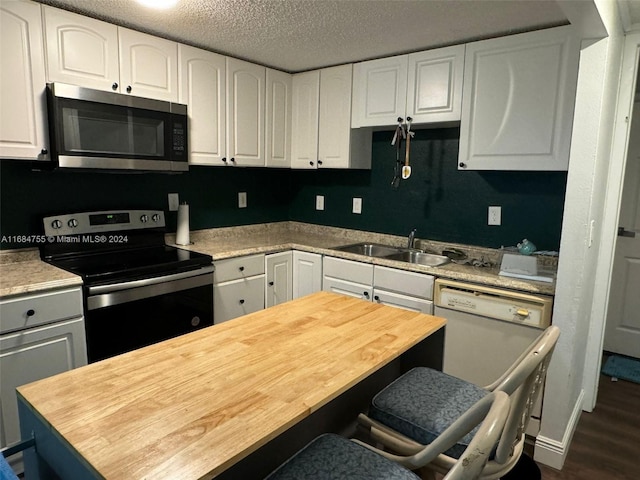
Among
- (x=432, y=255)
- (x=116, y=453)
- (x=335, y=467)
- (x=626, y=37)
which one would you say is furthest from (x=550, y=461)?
(x=626, y=37)

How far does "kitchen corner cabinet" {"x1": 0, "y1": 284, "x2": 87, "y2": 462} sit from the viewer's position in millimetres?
1872

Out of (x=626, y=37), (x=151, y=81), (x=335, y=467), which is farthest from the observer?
(x=151, y=81)

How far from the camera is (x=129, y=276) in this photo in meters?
2.25

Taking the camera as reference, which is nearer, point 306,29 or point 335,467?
point 335,467

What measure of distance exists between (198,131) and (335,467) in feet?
7.70

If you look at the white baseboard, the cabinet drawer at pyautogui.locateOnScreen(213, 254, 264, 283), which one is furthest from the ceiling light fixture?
the white baseboard

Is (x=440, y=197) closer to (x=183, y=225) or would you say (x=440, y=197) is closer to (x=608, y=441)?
(x=608, y=441)

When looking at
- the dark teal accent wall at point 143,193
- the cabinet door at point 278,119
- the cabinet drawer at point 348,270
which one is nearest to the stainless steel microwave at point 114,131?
the dark teal accent wall at point 143,193

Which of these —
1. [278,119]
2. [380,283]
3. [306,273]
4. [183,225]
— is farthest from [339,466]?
[278,119]

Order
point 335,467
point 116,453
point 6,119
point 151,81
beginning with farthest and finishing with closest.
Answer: point 151,81, point 6,119, point 335,467, point 116,453

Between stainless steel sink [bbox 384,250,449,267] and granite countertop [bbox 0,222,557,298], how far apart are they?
0.30 ft

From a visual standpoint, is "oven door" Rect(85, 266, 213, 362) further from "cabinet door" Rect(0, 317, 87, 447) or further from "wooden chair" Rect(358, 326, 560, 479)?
"wooden chair" Rect(358, 326, 560, 479)

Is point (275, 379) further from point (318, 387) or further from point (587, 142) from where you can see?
point (587, 142)

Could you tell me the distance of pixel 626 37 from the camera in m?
2.36
